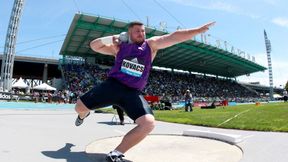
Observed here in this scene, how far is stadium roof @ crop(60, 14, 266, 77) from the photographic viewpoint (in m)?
36.6

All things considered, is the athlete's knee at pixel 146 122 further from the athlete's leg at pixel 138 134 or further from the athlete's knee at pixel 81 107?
the athlete's knee at pixel 81 107

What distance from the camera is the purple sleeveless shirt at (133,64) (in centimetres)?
421

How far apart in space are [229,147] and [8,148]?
3.66 m

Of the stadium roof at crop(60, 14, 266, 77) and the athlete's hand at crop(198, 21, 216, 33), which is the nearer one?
the athlete's hand at crop(198, 21, 216, 33)

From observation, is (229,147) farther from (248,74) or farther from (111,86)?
(248,74)

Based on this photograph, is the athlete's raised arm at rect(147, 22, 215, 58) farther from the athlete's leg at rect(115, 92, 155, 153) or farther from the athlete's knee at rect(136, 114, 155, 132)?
the athlete's knee at rect(136, 114, 155, 132)

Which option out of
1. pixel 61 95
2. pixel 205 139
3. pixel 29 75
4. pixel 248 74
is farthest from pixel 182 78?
pixel 205 139

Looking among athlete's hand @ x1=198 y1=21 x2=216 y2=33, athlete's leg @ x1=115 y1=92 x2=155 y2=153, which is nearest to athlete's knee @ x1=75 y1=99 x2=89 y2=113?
athlete's leg @ x1=115 y1=92 x2=155 y2=153

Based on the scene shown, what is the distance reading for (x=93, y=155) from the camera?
4.48 m

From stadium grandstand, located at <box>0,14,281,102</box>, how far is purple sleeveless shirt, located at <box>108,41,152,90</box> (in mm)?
30953

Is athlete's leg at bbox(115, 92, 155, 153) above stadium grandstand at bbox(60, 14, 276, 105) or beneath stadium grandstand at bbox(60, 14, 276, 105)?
beneath

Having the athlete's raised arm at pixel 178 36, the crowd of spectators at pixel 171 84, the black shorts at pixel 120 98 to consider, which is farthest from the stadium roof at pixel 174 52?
the athlete's raised arm at pixel 178 36

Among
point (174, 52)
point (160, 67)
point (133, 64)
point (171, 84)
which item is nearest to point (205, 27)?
point (133, 64)

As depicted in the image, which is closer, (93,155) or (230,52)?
(93,155)
